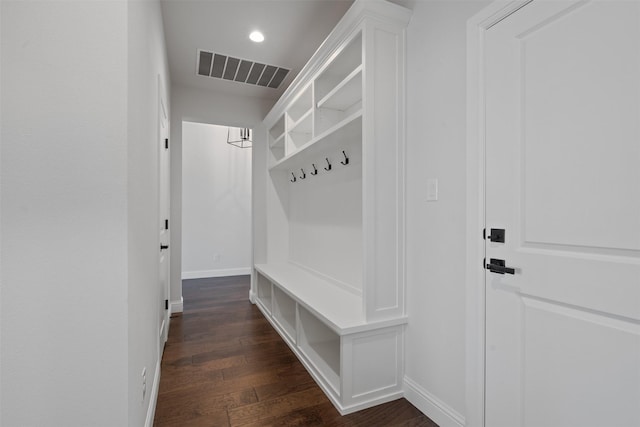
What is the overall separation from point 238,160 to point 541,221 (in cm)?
540

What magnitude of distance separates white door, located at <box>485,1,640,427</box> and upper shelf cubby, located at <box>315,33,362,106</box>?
90 cm

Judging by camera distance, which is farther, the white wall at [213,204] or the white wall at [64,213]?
the white wall at [213,204]

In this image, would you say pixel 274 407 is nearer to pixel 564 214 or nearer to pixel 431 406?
pixel 431 406

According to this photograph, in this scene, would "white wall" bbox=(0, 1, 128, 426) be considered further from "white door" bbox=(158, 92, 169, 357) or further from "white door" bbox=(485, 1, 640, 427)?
"white door" bbox=(485, 1, 640, 427)

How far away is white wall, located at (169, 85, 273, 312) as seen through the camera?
359 centimetres

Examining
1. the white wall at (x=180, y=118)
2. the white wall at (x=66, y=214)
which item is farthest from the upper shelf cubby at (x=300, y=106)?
the white wall at (x=66, y=214)

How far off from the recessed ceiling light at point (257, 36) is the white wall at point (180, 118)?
1.31m

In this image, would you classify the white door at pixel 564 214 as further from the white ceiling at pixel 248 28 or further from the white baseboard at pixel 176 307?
the white baseboard at pixel 176 307

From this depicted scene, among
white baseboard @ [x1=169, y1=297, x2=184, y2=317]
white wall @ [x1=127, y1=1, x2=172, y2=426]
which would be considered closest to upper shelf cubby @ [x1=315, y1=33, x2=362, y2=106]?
white wall @ [x1=127, y1=1, x2=172, y2=426]

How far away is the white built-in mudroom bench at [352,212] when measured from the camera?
182cm

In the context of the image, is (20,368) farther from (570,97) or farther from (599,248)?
(570,97)

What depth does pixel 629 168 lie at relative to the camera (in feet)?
3.18

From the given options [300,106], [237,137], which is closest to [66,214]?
[300,106]

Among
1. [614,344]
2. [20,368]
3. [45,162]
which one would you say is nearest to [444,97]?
[614,344]
